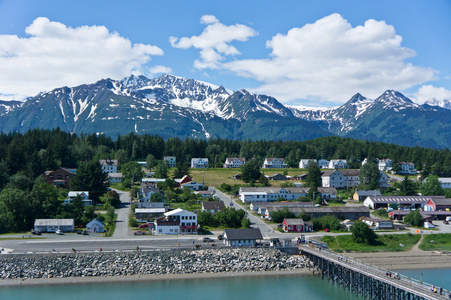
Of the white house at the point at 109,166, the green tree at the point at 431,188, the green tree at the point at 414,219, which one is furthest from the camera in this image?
the white house at the point at 109,166

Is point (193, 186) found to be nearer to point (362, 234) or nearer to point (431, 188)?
point (362, 234)

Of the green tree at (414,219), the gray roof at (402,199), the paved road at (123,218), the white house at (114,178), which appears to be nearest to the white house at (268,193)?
the gray roof at (402,199)

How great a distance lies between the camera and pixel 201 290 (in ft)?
131

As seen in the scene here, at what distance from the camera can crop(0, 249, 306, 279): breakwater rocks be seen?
41.4 meters

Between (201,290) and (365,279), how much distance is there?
1471 centimetres

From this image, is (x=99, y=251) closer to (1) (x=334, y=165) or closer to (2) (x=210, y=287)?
(2) (x=210, y=287)

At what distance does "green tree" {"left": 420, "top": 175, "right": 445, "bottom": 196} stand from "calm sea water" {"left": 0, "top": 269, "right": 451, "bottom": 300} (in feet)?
147

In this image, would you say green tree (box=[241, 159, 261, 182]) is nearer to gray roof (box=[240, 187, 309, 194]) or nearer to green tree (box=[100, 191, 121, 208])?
gray roof (box=[240, 187, 309, 194])

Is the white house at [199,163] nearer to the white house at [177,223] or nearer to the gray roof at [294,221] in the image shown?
the white house at [177,223]

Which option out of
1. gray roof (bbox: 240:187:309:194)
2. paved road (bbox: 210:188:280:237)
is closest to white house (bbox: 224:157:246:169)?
paved road (bbox: 210:188:280:237)

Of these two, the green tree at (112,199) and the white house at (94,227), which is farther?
the green tree at (112,199)

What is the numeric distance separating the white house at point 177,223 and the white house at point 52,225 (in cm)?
1121

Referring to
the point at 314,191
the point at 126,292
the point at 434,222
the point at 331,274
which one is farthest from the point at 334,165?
the point at 126,292

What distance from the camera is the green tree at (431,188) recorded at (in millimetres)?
83875
